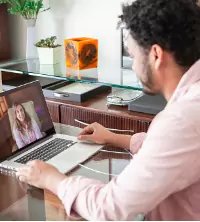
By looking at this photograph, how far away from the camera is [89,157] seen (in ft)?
4.62

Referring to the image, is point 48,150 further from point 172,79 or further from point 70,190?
point 172,79

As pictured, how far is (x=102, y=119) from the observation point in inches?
79.7

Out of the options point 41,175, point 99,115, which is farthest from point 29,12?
point 41,175

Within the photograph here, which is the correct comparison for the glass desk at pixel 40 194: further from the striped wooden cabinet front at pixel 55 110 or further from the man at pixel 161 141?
the striped wooden cabinet front at pixel 55 110

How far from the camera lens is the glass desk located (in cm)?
116

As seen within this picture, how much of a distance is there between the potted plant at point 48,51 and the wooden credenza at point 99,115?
0.36m

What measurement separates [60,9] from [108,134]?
52.5 inches

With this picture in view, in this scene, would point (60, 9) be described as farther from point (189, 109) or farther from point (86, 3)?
point (189, 109)

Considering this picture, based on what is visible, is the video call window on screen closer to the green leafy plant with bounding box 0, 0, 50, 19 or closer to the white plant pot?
the white plant pot

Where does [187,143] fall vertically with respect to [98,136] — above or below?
above

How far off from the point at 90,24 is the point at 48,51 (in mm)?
328

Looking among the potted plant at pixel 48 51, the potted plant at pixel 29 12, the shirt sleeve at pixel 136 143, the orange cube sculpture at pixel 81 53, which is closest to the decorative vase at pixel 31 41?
the potted plant at pixel 29 12

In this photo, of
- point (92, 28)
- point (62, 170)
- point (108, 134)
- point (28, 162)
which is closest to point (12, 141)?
point (28, 162)

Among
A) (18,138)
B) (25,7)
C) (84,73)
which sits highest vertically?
(25,7)
